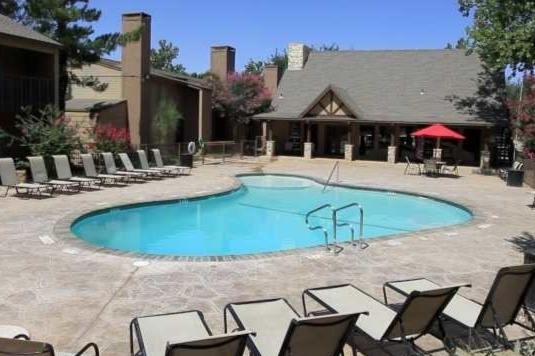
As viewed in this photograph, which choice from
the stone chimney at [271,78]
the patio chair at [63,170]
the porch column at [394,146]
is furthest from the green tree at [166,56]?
the patio chair at [63,170]

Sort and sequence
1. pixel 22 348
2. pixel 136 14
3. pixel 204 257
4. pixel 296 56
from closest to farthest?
1. pixel 22 348
2. pixel 204 257
3. pixel 136 14
4. pixel 296 56

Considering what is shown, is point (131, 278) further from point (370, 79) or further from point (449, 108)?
point (370, 79)

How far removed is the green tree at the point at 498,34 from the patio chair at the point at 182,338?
Answer: 1950 centimetres

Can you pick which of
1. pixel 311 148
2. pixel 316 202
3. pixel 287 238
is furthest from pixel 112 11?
pixel 287 238

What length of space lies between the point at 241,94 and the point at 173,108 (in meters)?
5.86

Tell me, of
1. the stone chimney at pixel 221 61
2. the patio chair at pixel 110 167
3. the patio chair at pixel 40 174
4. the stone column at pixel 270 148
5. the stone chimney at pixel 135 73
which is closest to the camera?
the patio chair at pixel 40 174

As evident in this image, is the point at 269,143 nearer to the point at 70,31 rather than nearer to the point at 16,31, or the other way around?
the point at 70,31

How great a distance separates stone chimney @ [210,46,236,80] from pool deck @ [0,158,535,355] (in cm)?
2371

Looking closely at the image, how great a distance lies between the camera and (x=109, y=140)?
2048 centimetres

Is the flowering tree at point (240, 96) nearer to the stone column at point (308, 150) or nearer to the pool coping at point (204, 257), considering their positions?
the stone column at point (308, 150)

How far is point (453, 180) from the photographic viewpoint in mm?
22875

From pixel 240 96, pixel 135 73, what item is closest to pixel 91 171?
pixel 135 73

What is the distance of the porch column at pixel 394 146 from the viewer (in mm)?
29422

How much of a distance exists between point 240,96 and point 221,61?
4.18 metres
